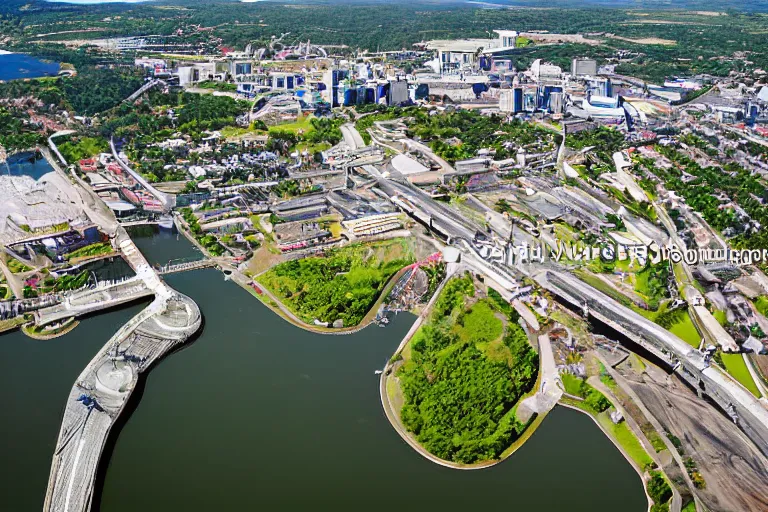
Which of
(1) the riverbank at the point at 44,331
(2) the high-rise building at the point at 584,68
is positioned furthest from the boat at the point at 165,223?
(2) the high-rise building at the point at 584,68

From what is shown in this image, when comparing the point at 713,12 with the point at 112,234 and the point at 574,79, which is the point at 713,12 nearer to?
the point at 574,79

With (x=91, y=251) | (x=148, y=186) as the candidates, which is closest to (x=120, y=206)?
(x=148, y=186)

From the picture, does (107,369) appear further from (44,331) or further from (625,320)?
(625,320)

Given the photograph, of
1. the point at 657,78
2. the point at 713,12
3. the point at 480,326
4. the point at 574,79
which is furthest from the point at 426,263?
the point at 713,12

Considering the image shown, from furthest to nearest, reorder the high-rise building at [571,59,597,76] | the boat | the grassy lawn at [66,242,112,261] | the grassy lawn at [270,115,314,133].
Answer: the high-rise building at [571,59,597,76]
the grassy lawn at [270,115,314,133]
the boat
the grassy lawn at [66,242,112,261]

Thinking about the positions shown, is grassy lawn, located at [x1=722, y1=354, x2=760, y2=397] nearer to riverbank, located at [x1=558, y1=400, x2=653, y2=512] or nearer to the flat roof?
riverbank, located at [x1=558, y1=400, x2=653, y2=512]

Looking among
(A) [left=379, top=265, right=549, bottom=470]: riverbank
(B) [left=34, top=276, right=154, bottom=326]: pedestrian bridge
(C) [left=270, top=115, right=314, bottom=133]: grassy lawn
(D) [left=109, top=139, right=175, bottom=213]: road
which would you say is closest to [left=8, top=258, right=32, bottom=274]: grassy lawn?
(B) [left=34, top=276, right=154, bottom=326]: pedestrian bridge

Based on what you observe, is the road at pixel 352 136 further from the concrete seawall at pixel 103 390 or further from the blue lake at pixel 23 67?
the blue lake at pixel 23 67
